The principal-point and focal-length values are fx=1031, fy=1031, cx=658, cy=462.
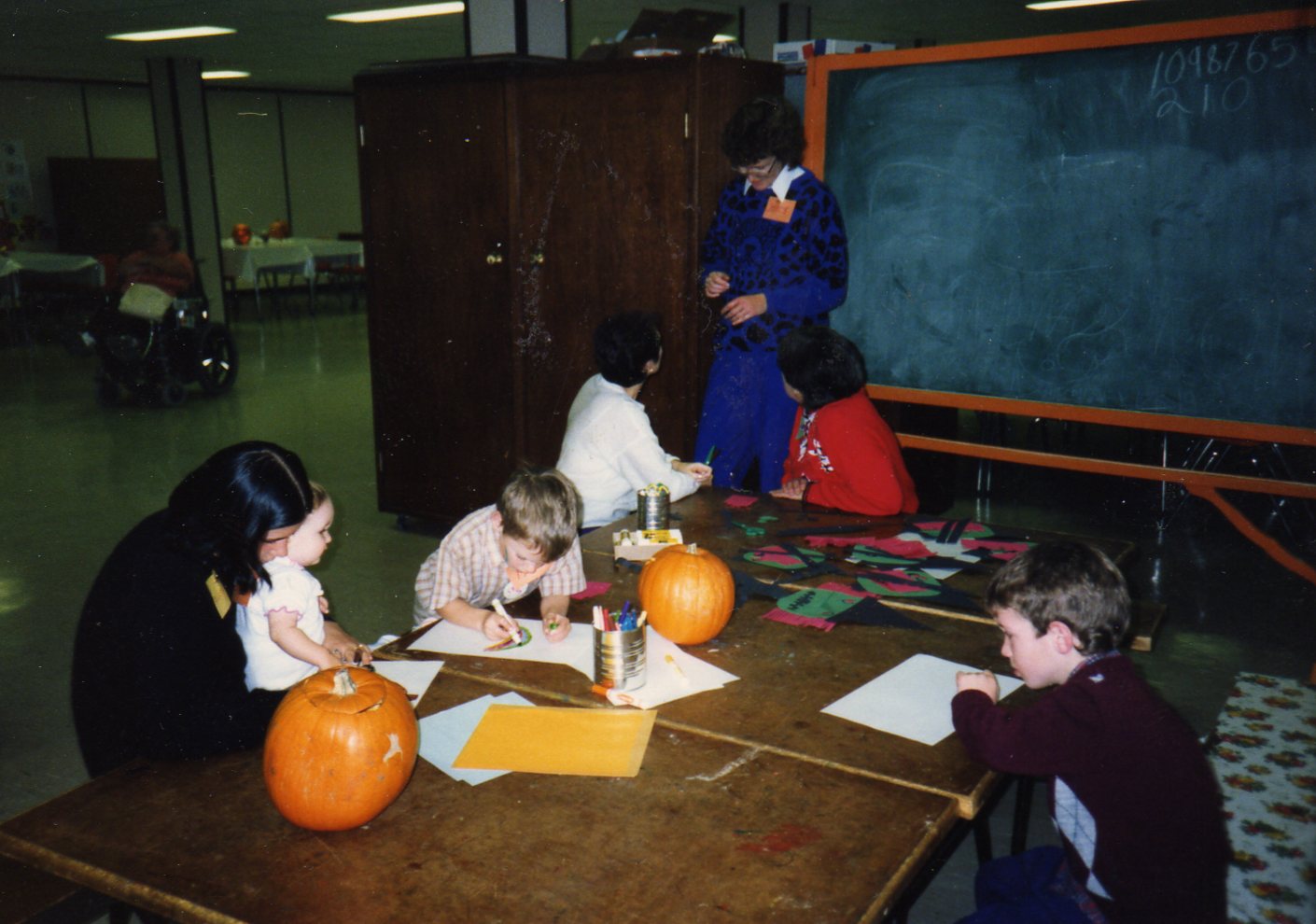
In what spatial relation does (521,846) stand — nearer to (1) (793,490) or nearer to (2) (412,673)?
(2) (412,673)

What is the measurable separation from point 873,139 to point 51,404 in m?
7.09

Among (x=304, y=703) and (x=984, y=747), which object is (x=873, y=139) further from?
(x=304, y=703)

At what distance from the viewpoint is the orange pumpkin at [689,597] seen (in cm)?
184

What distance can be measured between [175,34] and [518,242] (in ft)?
22.9

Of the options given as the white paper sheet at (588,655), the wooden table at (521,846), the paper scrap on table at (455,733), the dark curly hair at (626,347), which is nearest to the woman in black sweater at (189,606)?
the wooden table at (521,846)

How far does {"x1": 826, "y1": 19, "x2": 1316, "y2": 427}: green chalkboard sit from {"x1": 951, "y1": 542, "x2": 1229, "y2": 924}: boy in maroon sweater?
2.25 metres

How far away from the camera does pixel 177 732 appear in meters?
1.46

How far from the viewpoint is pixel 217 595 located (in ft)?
5.44

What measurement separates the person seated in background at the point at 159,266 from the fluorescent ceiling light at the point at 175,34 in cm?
241

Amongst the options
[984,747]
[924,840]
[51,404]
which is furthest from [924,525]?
[51,404]

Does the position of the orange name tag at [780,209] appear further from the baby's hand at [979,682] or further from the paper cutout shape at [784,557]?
the baby's hand at [979,682]

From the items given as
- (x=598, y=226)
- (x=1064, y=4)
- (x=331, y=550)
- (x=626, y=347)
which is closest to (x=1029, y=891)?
(x=626, y=347)

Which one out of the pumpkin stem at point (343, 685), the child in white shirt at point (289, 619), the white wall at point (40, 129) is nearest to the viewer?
the pumpkin stem at point (343, 685)

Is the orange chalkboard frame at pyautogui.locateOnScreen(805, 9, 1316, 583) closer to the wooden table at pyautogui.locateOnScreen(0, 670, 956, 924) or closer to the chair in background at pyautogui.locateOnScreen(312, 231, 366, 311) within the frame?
the wooden table at pyautogui.locateOnScreen(0, 670, 956, 924)
